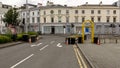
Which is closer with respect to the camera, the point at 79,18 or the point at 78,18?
the point at 79,18

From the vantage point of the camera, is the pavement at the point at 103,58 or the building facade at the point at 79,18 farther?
the building facade at the point at 79,18

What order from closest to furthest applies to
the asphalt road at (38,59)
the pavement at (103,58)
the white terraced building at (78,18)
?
1. the pavement at (103,58)
2. the asphalt road at (38,59)
3. the white terraced building at (78,18)

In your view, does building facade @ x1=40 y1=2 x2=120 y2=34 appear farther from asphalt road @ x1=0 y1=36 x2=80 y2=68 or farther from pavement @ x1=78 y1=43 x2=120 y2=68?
asphalt road @ x1=0 y1=36 x2=80 y2=68

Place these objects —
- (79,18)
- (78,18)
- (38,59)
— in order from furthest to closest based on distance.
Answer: (78,18) → (79,18) → (38,59)

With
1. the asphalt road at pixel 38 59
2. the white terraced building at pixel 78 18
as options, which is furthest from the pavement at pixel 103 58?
the white terraced building at pixel 78 18

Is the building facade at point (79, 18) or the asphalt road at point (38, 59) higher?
the building facade at point (79, 18)

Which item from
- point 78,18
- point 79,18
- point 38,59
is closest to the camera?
point 38,59

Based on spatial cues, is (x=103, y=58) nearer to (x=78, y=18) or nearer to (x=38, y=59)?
(x=38, y=59)

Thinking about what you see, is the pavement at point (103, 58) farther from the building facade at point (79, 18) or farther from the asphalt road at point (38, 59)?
the building facade at point (79, 18)

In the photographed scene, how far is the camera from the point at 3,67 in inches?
536

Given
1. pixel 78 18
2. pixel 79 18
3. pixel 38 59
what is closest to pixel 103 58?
pixel 38 59

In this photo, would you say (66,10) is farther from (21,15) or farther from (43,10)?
(21,15)

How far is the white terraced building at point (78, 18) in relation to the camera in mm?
99562

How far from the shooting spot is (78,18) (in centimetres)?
10131
